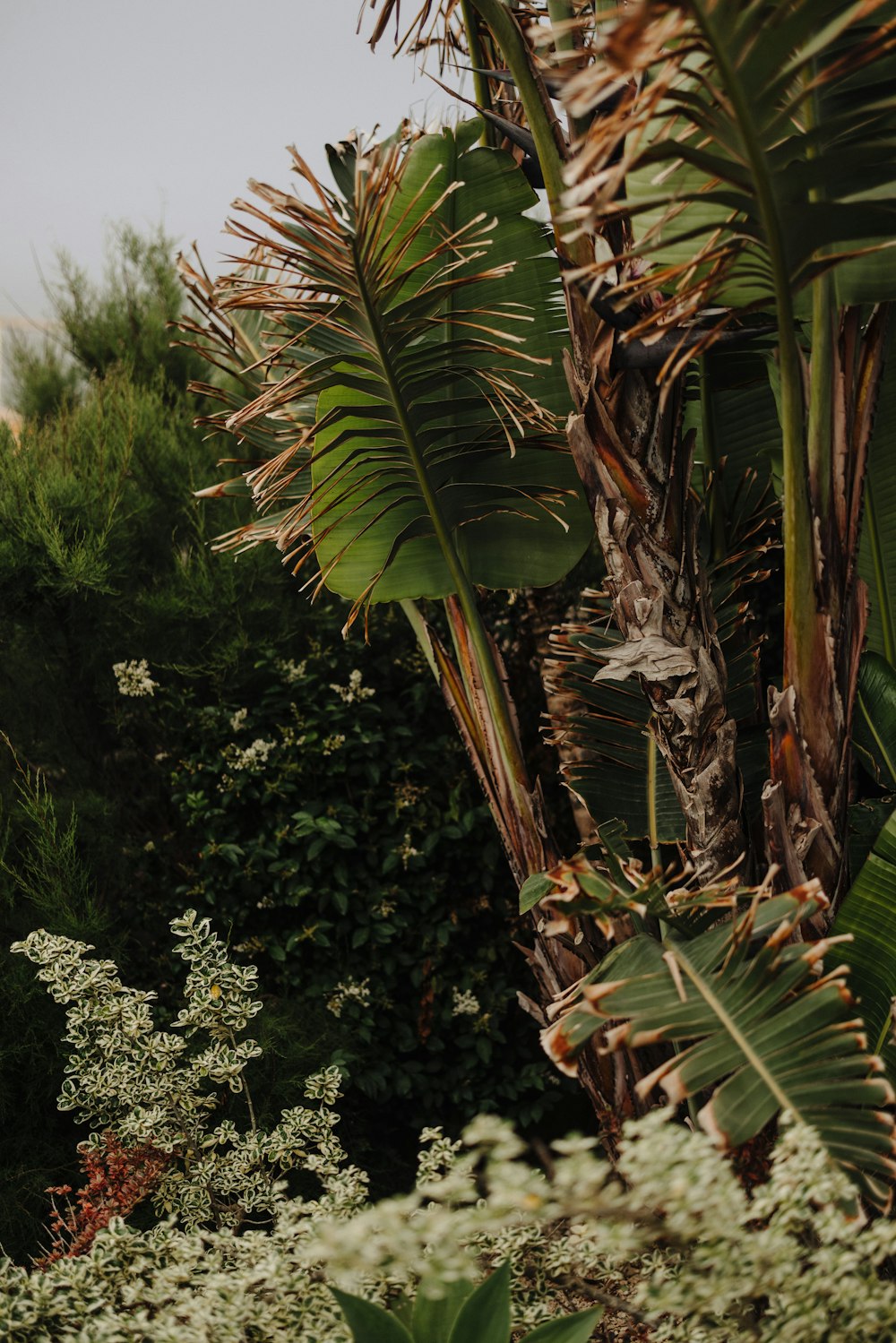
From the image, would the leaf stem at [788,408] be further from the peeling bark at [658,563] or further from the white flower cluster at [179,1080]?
the white flower cluster at [179,1080]

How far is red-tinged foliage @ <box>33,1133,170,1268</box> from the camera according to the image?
165cm

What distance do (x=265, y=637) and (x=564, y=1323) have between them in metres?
2.11

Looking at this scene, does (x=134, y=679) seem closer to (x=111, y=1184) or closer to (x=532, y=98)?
(x=111, y=1184)

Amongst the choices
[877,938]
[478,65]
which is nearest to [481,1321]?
[877,938]

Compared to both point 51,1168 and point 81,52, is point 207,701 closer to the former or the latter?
point 51,1168

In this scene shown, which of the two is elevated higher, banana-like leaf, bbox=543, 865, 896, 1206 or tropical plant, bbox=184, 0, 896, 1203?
tropical plant, bbox=184, 0, 896, 1203

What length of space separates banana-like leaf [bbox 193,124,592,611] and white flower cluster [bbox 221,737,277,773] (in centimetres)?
85

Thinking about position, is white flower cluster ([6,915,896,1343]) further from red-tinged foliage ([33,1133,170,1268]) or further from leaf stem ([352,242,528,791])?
leaf stem ([352,242,528,791])

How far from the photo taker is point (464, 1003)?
2.83 m

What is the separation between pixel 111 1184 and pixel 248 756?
1234mm

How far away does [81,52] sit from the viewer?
3.31m

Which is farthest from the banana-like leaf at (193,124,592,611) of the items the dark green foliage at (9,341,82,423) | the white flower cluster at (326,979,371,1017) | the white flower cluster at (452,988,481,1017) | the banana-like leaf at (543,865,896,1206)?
the dark green foliage at (9,341,82,423)

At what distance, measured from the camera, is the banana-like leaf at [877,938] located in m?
1.37

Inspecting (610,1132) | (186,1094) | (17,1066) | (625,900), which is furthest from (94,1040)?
(625,900)
